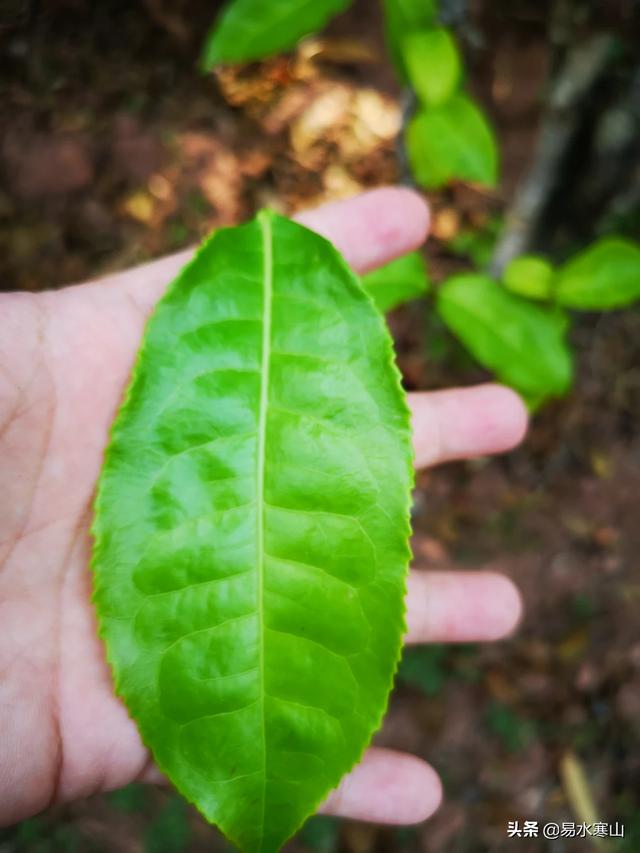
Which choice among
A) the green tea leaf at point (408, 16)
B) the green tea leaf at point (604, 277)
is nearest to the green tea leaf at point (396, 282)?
the green tea leaf at point (604, 277)

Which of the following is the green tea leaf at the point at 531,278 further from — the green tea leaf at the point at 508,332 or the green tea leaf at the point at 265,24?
the green tea leaf at the point at 265,24

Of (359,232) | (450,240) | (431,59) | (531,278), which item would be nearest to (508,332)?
(531,278)

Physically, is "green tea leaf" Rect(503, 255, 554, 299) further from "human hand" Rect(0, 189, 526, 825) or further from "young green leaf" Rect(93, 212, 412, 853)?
"young green leaf" Rect(93, 212, 412, 853)

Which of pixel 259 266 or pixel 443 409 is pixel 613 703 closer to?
pixel 443 409

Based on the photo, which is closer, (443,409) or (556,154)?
(443,409)

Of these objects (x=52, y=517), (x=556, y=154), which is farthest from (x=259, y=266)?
(x=556, y=154)

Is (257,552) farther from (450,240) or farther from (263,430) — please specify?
(450,240)
